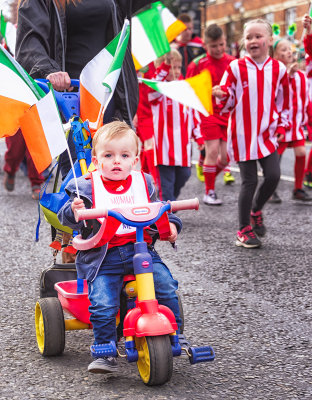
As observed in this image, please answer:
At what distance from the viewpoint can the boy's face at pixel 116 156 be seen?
3369mm

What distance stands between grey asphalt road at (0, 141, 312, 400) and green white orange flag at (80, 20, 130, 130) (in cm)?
115

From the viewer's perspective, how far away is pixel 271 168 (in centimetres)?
608

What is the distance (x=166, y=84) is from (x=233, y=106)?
6.04ft

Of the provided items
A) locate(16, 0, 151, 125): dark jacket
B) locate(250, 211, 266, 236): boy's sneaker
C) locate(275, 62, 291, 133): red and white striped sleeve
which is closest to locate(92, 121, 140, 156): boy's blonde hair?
locate(16, 0, 151, 125): dark jacket

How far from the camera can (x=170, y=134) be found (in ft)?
24.8

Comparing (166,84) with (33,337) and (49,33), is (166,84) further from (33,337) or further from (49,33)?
(33,337)

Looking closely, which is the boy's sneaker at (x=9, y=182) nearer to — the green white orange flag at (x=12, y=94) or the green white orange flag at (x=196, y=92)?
the green white orange flag at (x=196, y=92)

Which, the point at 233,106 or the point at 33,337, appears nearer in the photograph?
the point at 33,337

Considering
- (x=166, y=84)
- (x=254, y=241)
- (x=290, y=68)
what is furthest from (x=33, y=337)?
(x=290, y=68)

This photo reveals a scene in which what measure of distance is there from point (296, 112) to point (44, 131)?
231 inches

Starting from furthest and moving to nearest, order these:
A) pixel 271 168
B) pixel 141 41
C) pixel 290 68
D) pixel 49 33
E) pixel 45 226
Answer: pixel 290 68 → pixel 45 226 → pixel 271 168 → pixel 141 41 → pixel 49 33

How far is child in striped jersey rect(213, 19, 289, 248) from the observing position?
6.03 metres

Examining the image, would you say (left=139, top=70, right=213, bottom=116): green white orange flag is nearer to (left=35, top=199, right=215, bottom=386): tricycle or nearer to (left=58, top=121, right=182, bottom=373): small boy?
(left=58, top=121, right=182, bottom=373): small boy

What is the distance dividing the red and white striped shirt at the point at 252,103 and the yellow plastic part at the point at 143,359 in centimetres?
311
